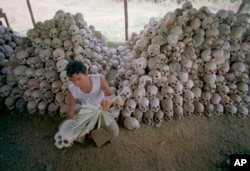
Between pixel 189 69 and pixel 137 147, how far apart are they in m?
1.46

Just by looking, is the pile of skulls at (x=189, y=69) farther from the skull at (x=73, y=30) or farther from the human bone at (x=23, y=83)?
the human bone at (x=23, y=83)

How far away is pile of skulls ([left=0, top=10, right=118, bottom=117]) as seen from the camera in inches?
138

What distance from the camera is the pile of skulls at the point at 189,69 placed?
342 centimetres

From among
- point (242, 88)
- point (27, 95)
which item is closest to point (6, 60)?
point (27, 95)

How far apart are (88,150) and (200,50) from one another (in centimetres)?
233

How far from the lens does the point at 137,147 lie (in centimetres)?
312

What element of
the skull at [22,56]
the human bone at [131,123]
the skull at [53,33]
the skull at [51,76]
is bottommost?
the human bone at [131,123]

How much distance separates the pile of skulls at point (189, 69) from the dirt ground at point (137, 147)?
0.24 m

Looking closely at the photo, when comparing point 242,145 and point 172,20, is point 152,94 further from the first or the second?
point 242,145

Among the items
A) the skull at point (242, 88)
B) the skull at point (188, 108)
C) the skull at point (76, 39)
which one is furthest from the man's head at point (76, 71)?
the skull at point (242, 88)

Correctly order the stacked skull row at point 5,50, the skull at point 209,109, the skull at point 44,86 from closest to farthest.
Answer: the skull at point 44,86 → the skull at point 209,109 → the stacked skull row at point 5,50

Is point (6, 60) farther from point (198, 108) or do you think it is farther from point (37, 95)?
point (198, 108)

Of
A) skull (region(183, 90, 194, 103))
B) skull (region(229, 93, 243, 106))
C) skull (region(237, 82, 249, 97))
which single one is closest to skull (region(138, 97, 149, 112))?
skull (region(183, 90, 194, 103))

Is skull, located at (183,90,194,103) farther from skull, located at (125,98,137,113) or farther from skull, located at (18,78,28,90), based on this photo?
skull, located at (18,78,28,90)
